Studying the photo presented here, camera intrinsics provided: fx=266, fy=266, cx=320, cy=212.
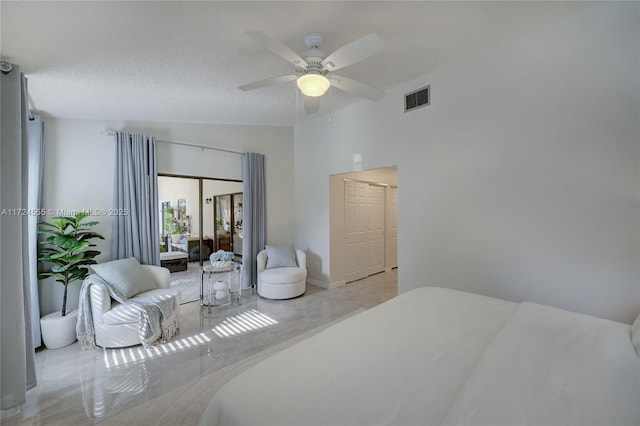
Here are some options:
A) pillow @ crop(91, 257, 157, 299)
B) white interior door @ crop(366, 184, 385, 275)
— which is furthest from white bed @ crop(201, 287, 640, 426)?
white interior door @ crop(366, 184, 385, 275)

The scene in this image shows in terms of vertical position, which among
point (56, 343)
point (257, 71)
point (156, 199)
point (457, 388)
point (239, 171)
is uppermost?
point (257, 71)

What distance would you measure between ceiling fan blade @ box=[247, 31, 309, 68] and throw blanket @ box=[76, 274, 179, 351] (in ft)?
8.91

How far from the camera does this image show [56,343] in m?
2.72

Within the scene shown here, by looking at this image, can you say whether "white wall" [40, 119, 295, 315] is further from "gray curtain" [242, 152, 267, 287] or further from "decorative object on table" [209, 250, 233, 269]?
"decorative object on table" [209, 250, 233, 269]

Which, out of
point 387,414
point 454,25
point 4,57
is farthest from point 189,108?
point 387,414

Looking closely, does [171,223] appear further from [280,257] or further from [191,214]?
[280,257]

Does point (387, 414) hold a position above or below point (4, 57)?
below

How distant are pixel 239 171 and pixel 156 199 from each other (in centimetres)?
144

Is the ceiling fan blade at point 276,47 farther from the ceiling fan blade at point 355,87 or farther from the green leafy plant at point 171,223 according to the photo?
the green leafy plant at point 171,223

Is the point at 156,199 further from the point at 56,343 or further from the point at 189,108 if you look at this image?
the point at 56,343

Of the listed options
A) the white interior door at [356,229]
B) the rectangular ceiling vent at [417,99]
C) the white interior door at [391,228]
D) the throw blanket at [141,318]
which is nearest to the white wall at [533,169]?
the rectangular ceiling vent at [417,99]

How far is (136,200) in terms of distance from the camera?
3.60 m

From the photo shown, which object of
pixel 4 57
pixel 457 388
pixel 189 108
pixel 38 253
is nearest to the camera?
pixel 457 388

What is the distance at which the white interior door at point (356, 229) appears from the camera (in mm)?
5027
